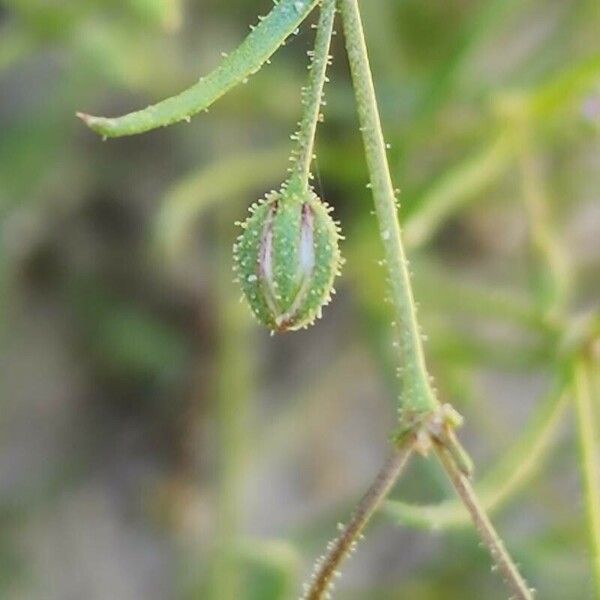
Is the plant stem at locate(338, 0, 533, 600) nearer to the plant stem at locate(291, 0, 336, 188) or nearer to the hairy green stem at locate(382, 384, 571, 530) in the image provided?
the plant stem at locate(291, 0, 336, 188)

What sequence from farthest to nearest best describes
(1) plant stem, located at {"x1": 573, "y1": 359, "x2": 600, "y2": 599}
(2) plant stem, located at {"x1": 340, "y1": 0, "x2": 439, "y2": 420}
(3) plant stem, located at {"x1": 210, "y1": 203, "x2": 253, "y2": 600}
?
1. (3) plant stem, located at {"x1": 210, "y1": 203, "x2": 253, "y2": 600}
2. (1) plant stem, located at {"x1": 573, "y1": 359, "x2": 600, "y2": 599}
3. (2) plant stem, located at {"x1": 340, "y1": 0, "x2": 439, "y2": 420}

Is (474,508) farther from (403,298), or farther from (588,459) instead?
(588,459)

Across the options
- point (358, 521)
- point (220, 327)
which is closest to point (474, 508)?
point (358, 521)

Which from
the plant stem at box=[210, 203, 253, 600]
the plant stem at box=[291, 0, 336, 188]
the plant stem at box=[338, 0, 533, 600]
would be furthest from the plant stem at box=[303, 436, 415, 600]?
→ the plant stem at box=[210, 203, 253, 600]

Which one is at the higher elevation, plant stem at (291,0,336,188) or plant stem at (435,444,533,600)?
plant stem at (291,0,336,188)

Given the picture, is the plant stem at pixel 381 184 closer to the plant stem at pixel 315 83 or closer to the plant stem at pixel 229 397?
the plant stem at pixel 315 83

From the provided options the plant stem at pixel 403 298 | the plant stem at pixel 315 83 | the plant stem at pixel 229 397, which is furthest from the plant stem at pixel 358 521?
the plant stem at pixel 229 397
